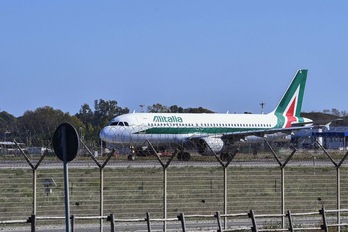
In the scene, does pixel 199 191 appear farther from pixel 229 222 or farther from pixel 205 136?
pixel 205 136

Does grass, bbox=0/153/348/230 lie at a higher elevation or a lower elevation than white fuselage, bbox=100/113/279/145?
lower

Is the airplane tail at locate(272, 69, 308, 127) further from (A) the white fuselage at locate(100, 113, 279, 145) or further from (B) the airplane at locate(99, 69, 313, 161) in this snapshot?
(A) the white fuselage at locate(100, 113, 279, 145)

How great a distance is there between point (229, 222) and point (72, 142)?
11480mm

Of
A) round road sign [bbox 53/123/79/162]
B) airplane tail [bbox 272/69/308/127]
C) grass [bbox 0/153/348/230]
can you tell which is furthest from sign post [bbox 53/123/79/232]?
airplane tail [bbox 272/69/308/127]

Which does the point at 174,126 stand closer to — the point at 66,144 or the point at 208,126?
the point at 208,126

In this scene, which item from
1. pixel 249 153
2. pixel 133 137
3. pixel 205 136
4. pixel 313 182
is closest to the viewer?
pixel 313 182

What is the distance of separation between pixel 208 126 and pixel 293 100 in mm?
11030

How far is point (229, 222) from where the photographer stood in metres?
27.7

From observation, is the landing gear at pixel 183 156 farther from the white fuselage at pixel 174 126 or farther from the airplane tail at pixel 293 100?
the airplane tail at pixel 293 100

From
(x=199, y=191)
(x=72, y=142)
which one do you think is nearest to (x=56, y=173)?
(x=199, y=191)

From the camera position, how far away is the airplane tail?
74500 mm

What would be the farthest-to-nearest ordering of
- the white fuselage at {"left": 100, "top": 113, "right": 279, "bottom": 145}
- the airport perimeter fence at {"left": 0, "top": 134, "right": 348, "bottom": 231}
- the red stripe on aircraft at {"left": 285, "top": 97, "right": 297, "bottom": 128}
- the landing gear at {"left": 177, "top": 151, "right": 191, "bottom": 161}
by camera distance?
the red stripe on aircraft at {"left": 285, "top": 97, "right": 297, "bottom": 128}
the white fuselage at {"left": 100, "top": 113, "right": 279, "bottom": 145}
the landing gear at {"left": 177, "top": 151, "right": 191, "bottom": 161}
the airport perimeter fence at {"left": 0, "top": 134, "right": 348, "bottom": 231}

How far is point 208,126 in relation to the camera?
2621 inches

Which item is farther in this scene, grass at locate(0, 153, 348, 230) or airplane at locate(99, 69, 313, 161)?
airplane at locate(99, 69, 313, 161)
